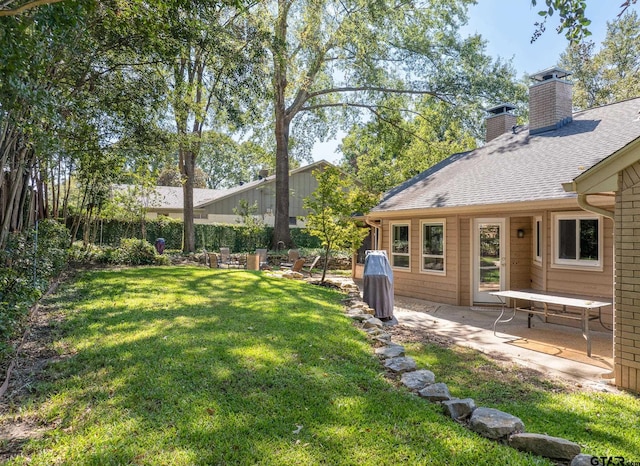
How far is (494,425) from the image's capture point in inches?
114

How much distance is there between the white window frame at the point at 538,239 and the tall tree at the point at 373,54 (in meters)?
9.94

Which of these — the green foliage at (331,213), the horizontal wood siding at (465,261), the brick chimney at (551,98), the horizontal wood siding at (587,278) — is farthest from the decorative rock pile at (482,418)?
the brick chimney at (551,98)

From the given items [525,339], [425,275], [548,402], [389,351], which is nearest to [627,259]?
[548,402]

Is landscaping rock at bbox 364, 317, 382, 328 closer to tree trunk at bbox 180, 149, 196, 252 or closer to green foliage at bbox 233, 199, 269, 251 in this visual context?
tree trunk at bbox 180, 149, 196, 252

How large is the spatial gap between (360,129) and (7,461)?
19847 mm

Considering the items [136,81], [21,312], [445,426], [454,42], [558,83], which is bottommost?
[445,426]

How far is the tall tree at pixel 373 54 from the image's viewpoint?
15695mm

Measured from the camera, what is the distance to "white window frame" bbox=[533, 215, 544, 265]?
8.13 m

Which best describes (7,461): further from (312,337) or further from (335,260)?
(335,260)

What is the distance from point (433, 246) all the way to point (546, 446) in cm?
757

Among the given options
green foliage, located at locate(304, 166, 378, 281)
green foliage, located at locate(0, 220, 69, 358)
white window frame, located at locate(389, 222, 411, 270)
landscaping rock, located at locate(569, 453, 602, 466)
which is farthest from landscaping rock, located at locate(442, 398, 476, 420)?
green foliage, located at locate(304, 166, 378, 281)

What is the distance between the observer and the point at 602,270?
22.6ft

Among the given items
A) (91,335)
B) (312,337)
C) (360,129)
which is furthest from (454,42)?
(91,335)

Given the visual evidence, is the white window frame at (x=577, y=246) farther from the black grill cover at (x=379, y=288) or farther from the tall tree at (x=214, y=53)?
the tall tree at (x=214, y=53)
